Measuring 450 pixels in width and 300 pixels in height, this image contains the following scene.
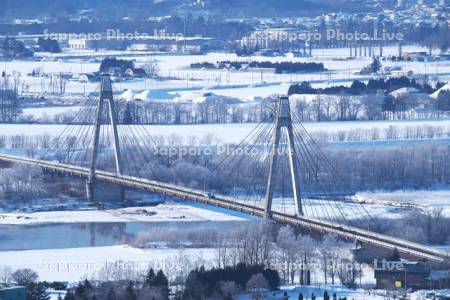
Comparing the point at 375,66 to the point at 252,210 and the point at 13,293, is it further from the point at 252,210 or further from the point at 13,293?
the point at 13,293

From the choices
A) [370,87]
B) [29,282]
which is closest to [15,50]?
[370,87]

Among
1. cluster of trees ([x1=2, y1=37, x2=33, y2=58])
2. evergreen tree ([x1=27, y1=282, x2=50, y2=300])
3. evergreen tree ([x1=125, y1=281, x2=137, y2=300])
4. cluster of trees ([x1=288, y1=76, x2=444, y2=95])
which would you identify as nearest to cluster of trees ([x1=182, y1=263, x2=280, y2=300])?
evergreen tree ([x1=125, y1=281, x2=137, y2=300])

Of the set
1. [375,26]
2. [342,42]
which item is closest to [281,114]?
[342,42]

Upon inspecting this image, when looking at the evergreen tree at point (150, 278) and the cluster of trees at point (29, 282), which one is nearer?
the cluster of trees at point (29, 282)

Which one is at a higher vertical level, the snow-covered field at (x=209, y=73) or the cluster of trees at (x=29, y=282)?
the snow-covered field at (x=209, y=73)

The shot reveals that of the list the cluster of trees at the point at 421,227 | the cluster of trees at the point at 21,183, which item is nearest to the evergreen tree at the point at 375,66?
the cluster of trees at the point at 21,183

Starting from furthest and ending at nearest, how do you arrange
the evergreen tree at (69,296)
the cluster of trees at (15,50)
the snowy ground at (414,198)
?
the cluster of trees at (15,50), the snowy ground at (414,198), the evergreen tree at (69,296)

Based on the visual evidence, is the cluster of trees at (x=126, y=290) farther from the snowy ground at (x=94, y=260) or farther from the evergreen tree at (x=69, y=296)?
the snowy ground at (x=94, y=260)
